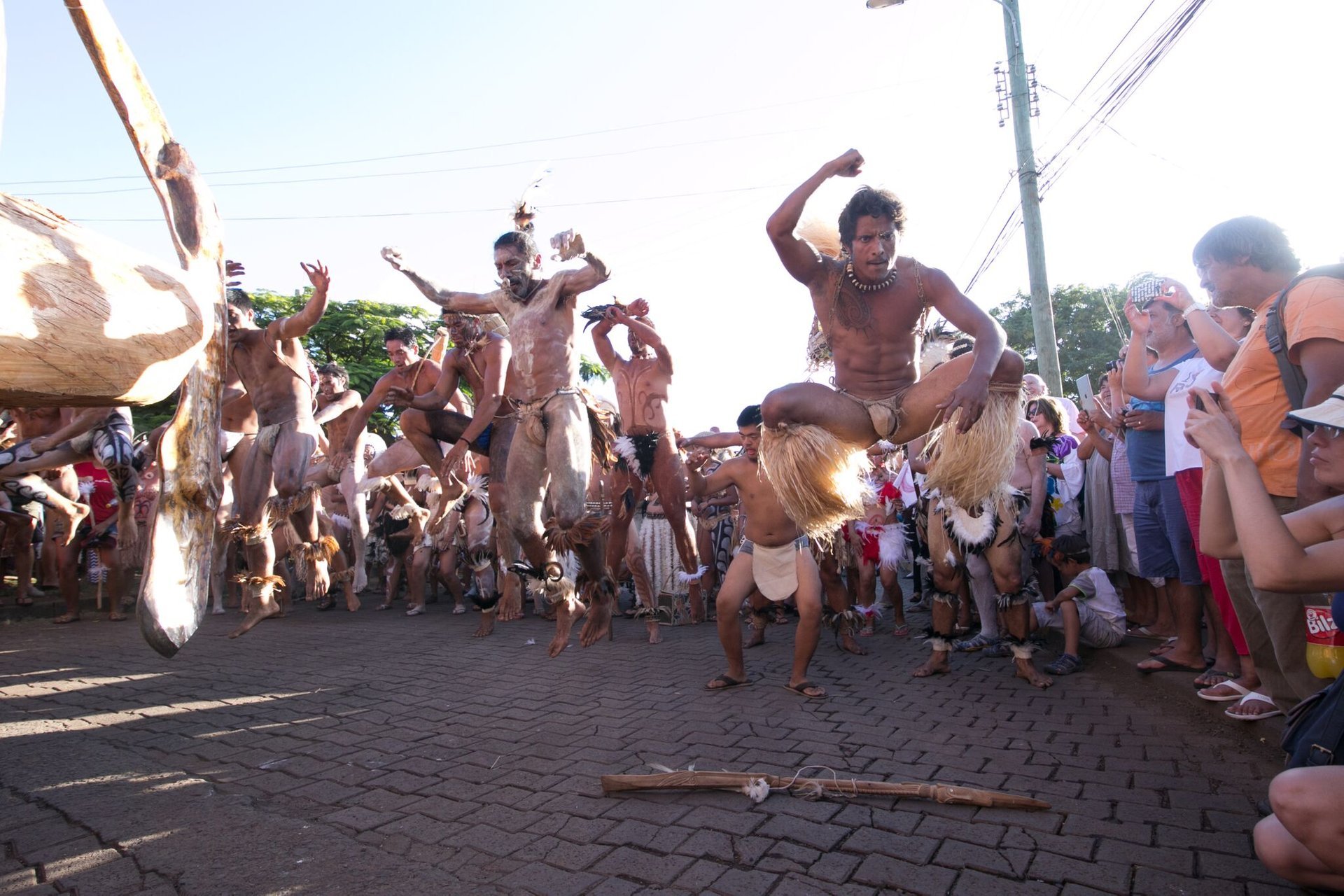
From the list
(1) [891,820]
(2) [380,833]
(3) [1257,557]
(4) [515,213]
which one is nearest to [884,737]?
(1) [891,820]

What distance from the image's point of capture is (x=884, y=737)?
3.89m

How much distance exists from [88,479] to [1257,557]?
12068 mm

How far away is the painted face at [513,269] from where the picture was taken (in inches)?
227

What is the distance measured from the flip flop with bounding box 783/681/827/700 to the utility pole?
24.0 ft

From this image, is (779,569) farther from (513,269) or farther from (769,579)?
(513,269)

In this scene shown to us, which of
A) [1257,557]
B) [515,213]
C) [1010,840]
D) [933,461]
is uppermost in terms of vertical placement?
[515,213]

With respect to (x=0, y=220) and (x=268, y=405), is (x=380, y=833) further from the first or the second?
(x=268, y=405)

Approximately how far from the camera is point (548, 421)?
5602 millimetres

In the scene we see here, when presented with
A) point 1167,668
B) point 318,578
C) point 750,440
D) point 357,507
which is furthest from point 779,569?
point 357,507

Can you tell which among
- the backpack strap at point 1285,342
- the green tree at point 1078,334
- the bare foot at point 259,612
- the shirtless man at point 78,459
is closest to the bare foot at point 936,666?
the backpack strap at point 1285,342

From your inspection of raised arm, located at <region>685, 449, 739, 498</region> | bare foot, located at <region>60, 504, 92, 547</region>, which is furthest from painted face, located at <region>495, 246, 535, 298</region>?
bare foot, located at <region>60, 504, 92, 547</region>

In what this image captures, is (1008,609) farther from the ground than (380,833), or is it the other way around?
(1008,609)

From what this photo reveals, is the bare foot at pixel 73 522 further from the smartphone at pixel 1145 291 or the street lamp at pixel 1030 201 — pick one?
the street lamp at pixel 1030 201

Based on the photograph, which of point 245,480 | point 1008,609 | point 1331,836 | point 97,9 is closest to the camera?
point 97,9
